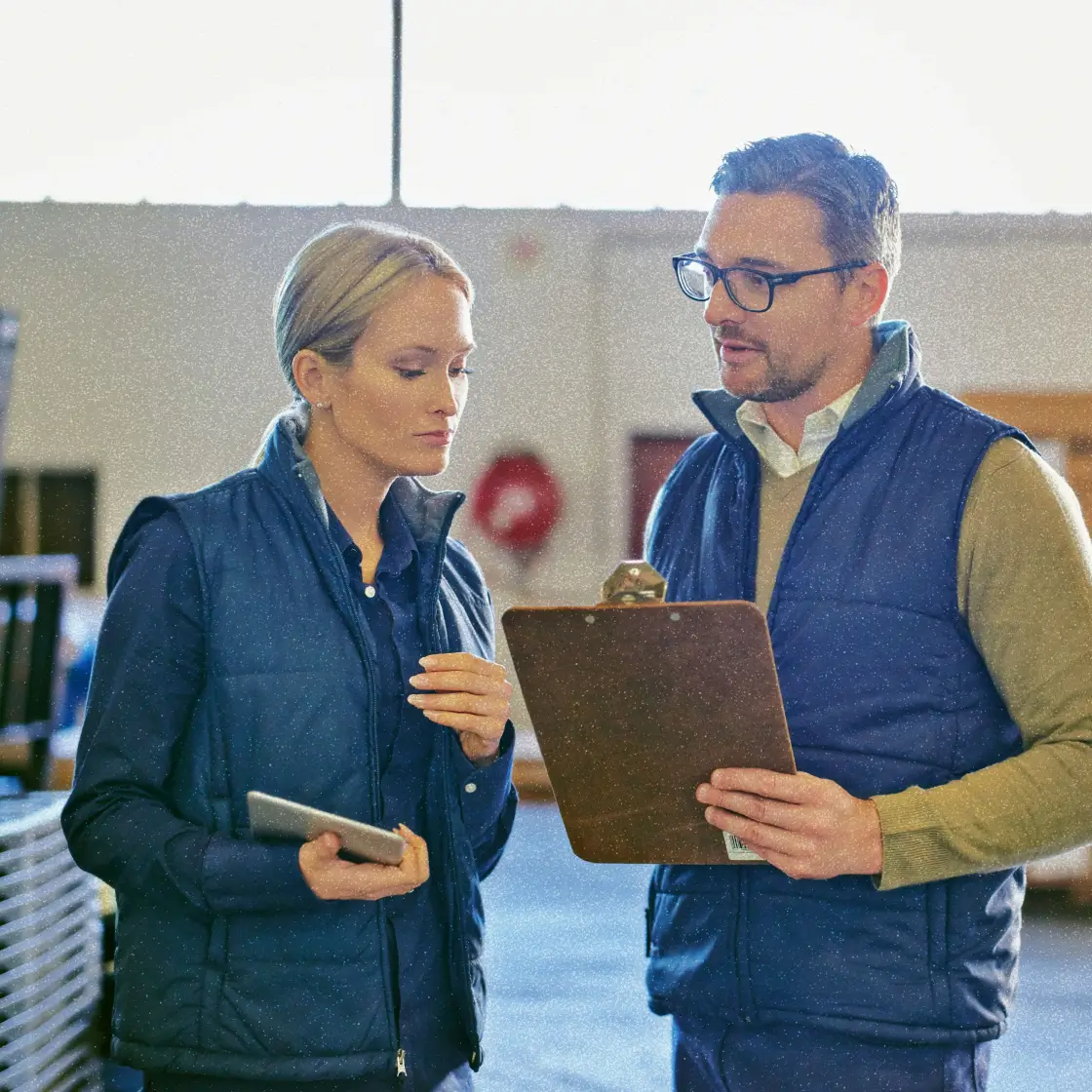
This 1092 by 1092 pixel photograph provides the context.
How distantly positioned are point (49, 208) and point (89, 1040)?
6617 millimetres

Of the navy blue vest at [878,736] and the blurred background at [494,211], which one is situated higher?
the blurred background at [494,211]

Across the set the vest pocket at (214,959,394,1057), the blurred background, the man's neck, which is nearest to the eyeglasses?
the man's neck

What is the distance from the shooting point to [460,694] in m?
1.46

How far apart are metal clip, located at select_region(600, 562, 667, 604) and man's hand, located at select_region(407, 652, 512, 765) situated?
174mm

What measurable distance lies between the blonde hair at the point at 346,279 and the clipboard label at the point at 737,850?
65 centimetres

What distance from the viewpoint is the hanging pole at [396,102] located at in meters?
8.15

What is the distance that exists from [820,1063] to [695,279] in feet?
3.10

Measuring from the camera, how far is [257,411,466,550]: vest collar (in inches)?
60.3

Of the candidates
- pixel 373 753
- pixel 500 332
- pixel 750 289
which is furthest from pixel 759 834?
pixel 500 332

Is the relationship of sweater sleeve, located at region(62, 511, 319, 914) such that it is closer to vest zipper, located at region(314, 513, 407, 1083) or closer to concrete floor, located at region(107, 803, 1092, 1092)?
vest zipper, located at region(314, 513, 407, 1083)

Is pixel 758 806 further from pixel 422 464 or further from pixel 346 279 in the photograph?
pixel 346 279

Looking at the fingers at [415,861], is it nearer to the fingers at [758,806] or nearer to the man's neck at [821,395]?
the fingers at [758,806]

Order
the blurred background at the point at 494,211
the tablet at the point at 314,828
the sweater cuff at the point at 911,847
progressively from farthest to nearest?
the blurred background at the point at 494,211, the sweater cuff at the point at 911,847, the tablet at the point at 314,828

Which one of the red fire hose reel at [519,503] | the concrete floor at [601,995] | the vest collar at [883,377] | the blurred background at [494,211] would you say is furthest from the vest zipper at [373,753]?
the red fire hose reel at [519,503]
